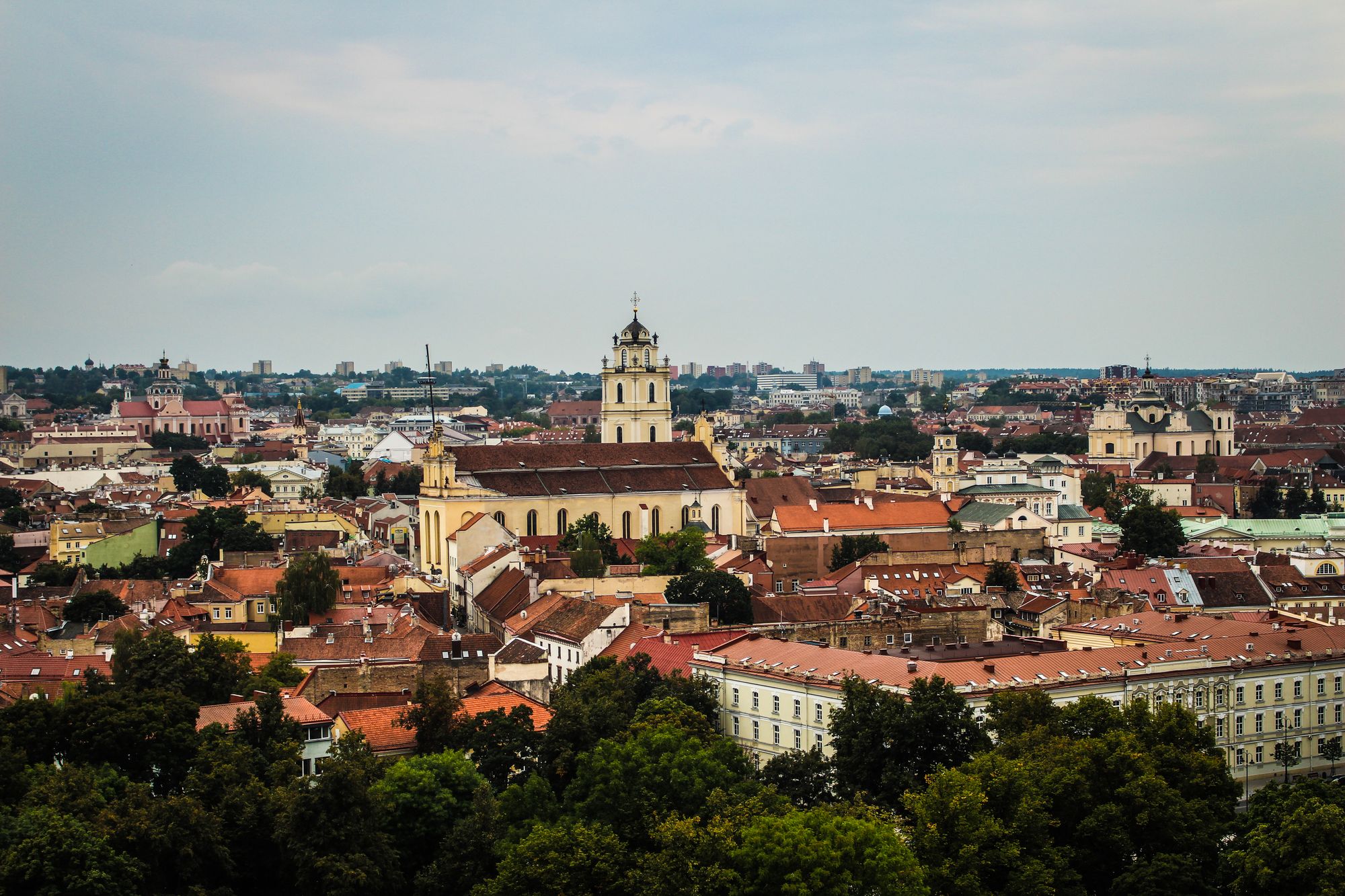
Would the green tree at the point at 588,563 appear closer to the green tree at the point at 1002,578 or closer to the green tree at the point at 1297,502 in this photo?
the green tree at the point at 1002,578

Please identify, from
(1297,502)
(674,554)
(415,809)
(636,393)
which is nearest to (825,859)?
(415,809)

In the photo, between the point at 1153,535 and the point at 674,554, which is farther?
the point at 1153,535

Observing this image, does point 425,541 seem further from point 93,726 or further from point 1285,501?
point 1285,501

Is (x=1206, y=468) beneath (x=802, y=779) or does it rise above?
above

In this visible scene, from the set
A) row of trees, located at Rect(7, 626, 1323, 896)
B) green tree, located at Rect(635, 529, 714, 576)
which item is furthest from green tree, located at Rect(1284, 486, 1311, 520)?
row of trees, located at Rect(7, 626, 1323, 896)

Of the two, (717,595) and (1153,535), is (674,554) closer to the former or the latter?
(717,595)

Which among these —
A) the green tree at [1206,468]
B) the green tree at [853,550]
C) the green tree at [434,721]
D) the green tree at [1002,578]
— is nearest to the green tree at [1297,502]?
the green tree at [1206,468]
